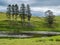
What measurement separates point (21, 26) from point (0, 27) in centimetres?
2010

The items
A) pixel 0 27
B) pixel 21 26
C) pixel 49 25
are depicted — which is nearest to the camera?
pixel 0 27

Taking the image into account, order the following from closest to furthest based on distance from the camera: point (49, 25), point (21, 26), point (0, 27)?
point (0, 27), point (21, 26), point (49, 25)

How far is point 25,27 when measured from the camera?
177m

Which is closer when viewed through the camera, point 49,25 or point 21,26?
point 21,26

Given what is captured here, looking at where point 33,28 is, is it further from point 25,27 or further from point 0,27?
point 0,27

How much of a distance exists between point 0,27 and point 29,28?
23171mm

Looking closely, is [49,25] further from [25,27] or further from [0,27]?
[0,27]

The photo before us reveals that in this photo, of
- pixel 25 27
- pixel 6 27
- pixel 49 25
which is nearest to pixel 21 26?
pixel 25 27

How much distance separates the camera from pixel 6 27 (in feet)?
549

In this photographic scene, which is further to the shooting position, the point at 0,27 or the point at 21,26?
the point at 21,26

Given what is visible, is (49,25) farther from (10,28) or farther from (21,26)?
(10,28)

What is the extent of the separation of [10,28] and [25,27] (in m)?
14.7

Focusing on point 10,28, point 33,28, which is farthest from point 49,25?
point 10,28

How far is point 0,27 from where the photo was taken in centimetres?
16712
